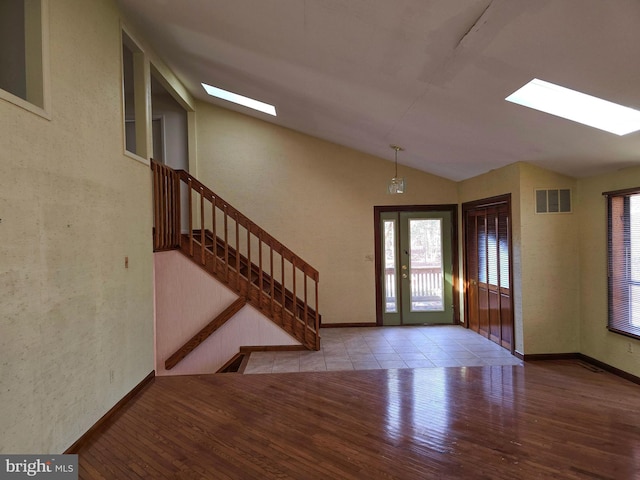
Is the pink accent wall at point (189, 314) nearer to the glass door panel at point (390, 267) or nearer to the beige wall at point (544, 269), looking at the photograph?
the glass door panel at point (390, 267)

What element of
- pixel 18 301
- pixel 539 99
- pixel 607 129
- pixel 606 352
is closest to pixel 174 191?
pixel 18 301

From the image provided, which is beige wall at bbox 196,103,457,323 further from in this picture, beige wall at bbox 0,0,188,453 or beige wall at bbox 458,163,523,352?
beige wall at bbox 0,0,188,453

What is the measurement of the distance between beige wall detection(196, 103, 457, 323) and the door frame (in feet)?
0.31

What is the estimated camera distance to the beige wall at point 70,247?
2129 mm

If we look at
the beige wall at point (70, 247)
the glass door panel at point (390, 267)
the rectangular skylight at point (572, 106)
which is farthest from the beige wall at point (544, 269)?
the beige wall at point (70, 247)

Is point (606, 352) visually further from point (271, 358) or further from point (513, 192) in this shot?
point (271, 358)

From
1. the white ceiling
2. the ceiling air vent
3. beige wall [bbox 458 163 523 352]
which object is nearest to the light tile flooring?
beige wall [bbox 458 163 523 352]

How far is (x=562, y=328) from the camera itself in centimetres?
456

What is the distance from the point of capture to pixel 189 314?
16.0ft

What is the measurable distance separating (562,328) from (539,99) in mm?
2920

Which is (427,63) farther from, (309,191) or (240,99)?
(309,191)

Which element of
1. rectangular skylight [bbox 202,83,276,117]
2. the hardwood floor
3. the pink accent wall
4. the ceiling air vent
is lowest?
the hardwood floor

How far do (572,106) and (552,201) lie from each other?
5.40 feet

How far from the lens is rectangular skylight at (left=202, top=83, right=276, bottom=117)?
5.47 metres
